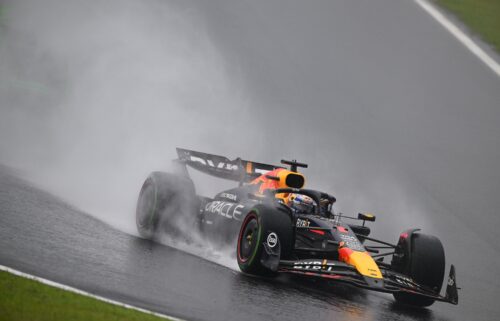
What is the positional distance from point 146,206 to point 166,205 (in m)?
0.37

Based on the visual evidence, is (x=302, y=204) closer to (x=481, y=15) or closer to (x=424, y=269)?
(x=424, y=269)

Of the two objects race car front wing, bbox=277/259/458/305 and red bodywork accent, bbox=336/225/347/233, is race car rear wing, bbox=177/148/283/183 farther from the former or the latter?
race car front wing, bbox=277/259/458/305

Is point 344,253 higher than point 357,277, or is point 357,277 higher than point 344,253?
point 344,253

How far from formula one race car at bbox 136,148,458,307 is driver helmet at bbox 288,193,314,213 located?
14mm

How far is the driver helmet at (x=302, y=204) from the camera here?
39.9 ft

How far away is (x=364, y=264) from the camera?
10625mm

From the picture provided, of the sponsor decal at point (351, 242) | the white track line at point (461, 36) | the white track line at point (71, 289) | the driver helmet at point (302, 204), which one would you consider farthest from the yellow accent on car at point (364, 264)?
the white track line at point (461, 36)

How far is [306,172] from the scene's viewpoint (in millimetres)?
18391

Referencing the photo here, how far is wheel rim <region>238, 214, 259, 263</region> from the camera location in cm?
1127

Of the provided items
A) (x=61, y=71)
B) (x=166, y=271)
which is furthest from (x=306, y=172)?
(x=166, y=271)

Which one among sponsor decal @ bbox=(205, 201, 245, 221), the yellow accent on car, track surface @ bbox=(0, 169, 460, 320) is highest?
sponsor decal @ bbox=(205, 201, 245, 221)

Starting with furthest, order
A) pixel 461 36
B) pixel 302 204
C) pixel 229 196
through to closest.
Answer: pixel 461 36 → pixel 229 196 → pixel 302 204

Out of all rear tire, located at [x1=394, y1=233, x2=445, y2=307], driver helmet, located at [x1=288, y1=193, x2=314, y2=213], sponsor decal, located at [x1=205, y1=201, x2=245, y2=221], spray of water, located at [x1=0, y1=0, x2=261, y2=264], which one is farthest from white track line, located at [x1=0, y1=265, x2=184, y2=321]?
spray of water, located at [x1=0, y1=0, x2=261, y2=264]

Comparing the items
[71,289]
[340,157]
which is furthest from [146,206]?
[340,157]
